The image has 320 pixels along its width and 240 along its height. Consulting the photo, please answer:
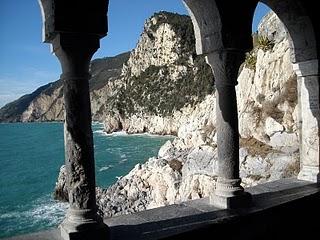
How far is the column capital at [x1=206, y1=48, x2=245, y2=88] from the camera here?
233 inches

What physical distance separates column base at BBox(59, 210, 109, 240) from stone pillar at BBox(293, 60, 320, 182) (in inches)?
187

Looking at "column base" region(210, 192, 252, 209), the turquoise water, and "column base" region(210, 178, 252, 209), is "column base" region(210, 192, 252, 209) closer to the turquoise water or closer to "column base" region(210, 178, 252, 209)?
"column base" region(210, 178, 252, 209)

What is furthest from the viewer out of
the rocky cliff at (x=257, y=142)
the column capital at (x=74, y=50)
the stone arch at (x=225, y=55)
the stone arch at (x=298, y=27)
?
the rocky cliff at (x=257, y=142)

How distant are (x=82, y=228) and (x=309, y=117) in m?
5.23

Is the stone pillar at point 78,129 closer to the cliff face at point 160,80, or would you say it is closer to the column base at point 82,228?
the column base at point 82,228

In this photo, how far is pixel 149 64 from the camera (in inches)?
4387

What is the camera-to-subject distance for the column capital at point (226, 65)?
19.5 ft

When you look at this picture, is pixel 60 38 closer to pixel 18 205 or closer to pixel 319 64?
pixel 319 64

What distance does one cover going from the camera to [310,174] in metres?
7.45

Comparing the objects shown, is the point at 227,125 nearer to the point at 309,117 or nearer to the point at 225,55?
the point at 225,55

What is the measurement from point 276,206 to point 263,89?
15732mm

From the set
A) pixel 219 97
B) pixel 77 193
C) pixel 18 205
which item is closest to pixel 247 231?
pixel 219 97

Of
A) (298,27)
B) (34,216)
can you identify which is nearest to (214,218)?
(298,27)

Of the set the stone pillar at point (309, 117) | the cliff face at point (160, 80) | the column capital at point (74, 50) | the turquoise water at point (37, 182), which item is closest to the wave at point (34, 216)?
the turquoise water at point (37, 182)
